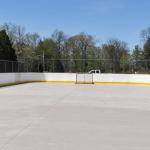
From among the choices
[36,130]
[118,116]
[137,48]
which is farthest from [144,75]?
[137,48]

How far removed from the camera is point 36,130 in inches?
401

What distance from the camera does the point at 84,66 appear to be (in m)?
48.8

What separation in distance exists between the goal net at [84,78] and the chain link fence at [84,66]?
256 centimetres

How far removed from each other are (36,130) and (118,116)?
4.18m

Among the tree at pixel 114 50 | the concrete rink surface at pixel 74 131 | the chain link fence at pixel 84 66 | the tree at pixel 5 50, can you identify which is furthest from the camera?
the tree at pixel 114 50

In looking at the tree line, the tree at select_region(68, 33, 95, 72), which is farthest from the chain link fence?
the tree at select_region(68, 33, 95, 72)

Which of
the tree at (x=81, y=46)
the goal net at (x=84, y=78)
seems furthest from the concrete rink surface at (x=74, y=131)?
the tree at (x=81, y=46)

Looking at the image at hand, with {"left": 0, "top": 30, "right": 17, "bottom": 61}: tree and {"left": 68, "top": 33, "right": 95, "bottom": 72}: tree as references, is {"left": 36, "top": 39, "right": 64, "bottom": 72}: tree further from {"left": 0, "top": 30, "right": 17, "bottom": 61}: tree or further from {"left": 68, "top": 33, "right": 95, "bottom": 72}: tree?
{"left": 0, "top": 30, "right": 17, "bottom": 61}: tree

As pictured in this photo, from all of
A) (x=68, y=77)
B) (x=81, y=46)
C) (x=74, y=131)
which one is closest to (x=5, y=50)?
(x=68, y=77)

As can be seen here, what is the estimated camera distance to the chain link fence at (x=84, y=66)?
4469 centimetres

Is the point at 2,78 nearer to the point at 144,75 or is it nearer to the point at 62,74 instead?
the point at 62,74

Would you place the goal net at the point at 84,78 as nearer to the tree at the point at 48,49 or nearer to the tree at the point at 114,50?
the tree at the point at 114,50

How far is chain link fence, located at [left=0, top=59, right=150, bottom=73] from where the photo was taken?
147ft

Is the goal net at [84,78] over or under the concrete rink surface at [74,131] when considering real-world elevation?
over
